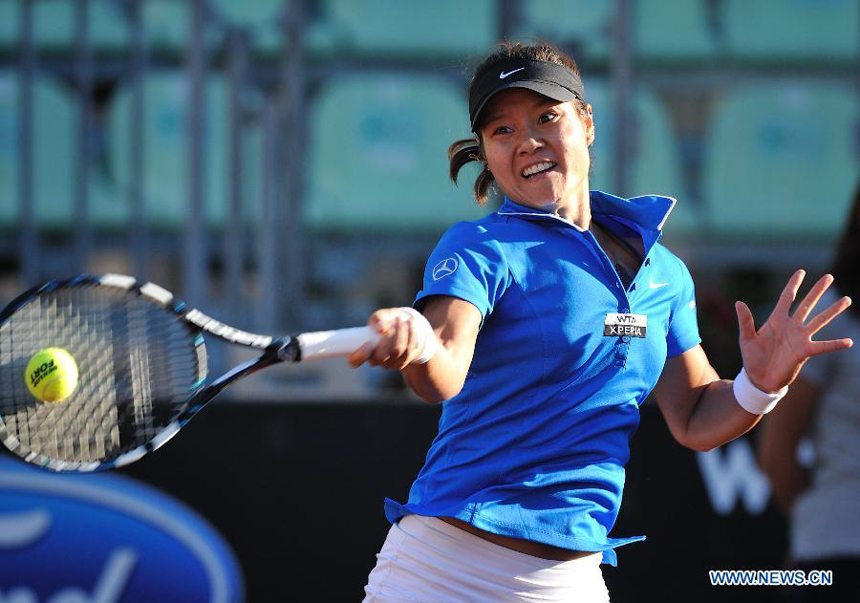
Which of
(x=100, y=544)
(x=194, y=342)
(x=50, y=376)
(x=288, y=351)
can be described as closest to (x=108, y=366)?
(x=50, y=376)

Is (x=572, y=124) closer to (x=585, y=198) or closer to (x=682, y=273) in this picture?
(x=585, y=198)

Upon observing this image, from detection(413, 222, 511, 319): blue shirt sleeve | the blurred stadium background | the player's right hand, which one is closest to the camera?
the player's right hand

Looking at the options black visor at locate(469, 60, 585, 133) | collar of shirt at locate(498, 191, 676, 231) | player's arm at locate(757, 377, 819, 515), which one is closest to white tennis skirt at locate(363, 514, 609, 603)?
collar of shirt at locate(498, 191, 676, 231)

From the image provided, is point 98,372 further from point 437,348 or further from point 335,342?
point 437,348

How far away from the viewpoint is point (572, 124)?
2.28 metres

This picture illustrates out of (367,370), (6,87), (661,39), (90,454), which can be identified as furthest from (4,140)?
(90,454)

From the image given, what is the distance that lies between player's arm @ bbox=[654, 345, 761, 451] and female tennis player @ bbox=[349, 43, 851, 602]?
13 cm

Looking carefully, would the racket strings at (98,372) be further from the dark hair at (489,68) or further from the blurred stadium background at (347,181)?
the blurred stadium background at (347,181)

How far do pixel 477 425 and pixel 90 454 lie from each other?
751mm

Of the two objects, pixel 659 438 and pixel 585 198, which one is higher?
pixel 585 198

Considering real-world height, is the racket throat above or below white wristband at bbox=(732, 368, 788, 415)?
above

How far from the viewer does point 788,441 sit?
10.3ft

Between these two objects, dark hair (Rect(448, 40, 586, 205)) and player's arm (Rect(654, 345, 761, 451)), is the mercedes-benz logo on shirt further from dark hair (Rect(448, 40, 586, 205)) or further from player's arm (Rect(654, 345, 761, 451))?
player's arm (Rect(654, 345, 761, 451))

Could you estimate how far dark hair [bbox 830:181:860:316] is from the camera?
3162mm
